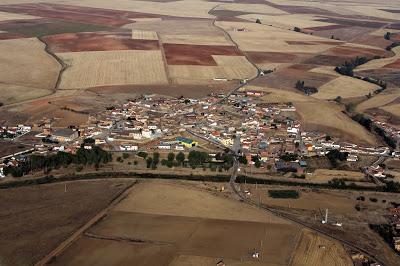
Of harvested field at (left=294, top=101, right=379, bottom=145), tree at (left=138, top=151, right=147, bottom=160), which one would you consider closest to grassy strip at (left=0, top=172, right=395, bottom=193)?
tree at (left=138, top=151, right=147, bottom=160)

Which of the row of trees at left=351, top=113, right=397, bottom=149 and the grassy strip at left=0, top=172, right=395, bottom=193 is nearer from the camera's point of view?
the grassy strip at left=0, top=172, right=395, bottom=193

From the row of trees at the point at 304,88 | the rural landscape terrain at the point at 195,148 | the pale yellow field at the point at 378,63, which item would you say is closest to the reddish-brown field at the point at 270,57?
the rural landscape terrain at the point at 195,148

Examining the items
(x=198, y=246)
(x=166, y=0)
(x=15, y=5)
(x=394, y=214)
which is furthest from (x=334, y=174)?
(x=166, y=0)

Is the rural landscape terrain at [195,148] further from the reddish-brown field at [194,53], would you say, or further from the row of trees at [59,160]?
the reddish-brown field at [194,53]

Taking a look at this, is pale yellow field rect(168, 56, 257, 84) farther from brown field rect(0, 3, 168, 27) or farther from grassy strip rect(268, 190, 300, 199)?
brown field rect(0, 3, 168, 27)

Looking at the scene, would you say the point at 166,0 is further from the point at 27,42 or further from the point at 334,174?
the point at 334,174
